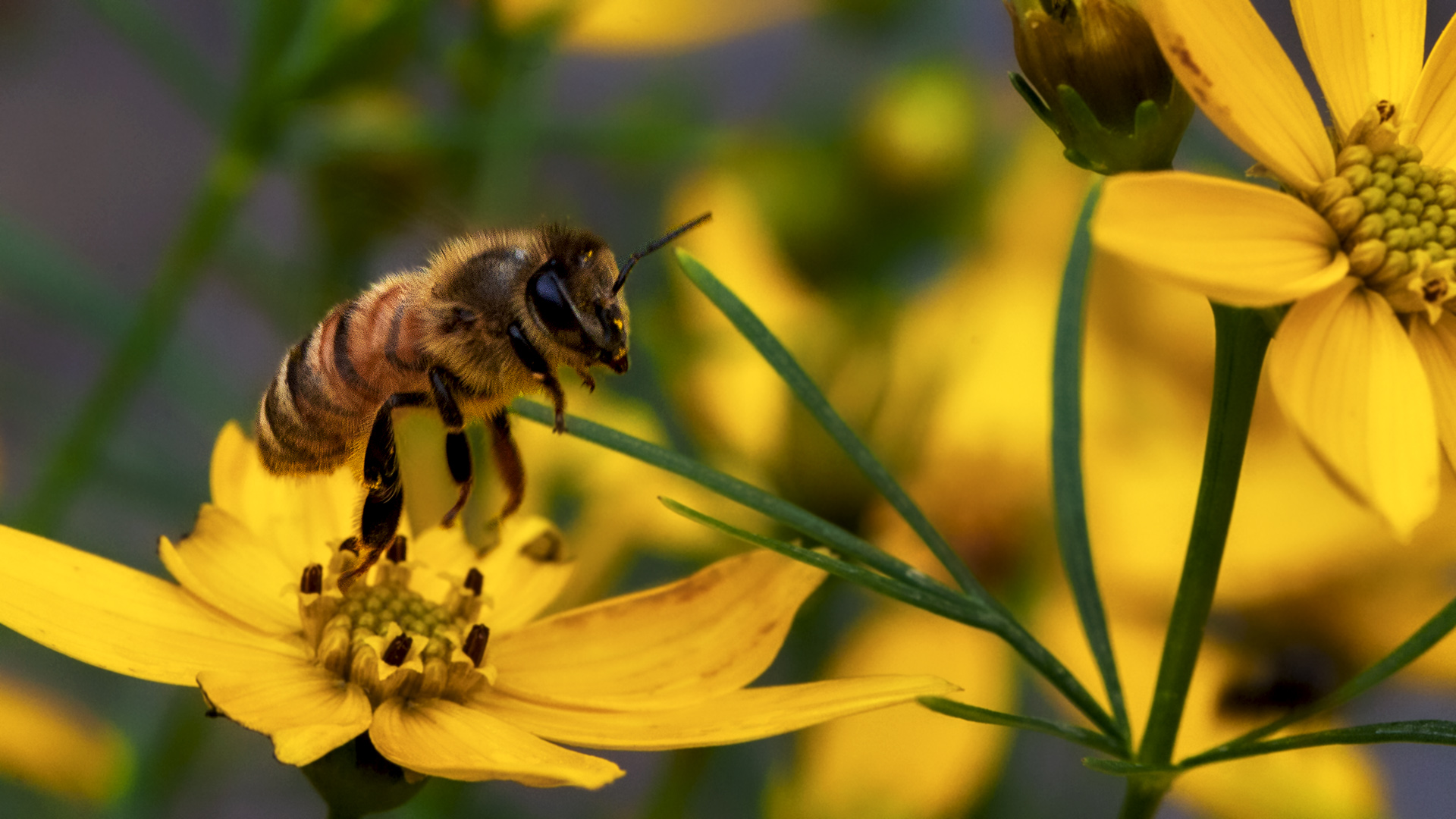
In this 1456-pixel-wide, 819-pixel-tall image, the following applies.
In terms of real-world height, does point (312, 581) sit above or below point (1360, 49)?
below

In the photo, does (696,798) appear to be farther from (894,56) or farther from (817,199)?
(894,56)

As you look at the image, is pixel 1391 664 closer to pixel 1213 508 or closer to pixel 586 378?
pixel 1213 508

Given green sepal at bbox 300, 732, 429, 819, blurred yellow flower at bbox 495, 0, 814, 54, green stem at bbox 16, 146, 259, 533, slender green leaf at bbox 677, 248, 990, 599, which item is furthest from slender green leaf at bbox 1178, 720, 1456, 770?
blurred yellow flower at bbox 495, 0, 814, 54

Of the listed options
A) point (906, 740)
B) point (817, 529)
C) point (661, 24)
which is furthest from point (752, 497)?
point (661, 24)

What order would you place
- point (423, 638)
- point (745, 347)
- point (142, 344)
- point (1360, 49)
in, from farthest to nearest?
point (745, 347)
point (142, 344)
point (423, 638)
point (1360, 49)

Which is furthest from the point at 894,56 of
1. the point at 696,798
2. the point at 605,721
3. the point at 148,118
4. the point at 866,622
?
the point at 148,118

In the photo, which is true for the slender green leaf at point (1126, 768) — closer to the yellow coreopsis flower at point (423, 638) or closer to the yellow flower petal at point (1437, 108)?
the yellow coreopsis flower at point (423, 638)

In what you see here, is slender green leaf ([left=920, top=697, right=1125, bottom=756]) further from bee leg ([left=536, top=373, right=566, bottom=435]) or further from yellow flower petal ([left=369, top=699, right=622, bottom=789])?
bee leg ([left=536, top=373, right=566, bottom=435])
